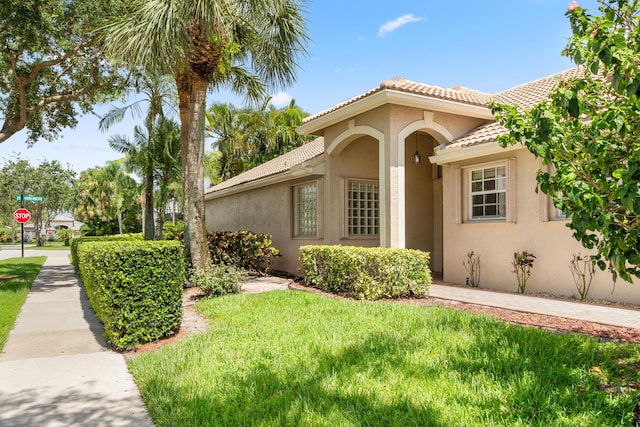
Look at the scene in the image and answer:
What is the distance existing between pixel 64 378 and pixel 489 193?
9.16m

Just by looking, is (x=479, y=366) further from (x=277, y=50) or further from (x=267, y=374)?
(x=277, y=50)

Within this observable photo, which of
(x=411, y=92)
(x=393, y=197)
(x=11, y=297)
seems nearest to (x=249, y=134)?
(x=11, y=297)

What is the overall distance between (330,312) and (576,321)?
149 inches

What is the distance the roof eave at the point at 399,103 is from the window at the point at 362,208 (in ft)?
7.32

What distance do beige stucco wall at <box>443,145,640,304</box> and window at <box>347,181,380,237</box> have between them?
280cm

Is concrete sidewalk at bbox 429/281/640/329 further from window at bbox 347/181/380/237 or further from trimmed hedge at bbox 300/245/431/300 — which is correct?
window at bbox 347/181/380/237

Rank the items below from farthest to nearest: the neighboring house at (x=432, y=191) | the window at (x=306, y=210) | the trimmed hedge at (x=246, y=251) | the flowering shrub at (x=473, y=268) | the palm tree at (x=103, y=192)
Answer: the palm tree at (x=103, y=192) → the trimmed hedge at (x=246, y=251) → the window at (x=306, y=210) → the flowering shrub at (x=473, y=268) → the neighboring house at (x=432, y=191)

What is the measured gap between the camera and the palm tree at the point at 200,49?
9414mm

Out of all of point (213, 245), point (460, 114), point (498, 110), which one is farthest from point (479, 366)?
point (213, 245)

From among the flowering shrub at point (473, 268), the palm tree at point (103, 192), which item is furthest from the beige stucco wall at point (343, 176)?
the palm tree at point (103, 192)

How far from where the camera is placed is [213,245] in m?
15.7

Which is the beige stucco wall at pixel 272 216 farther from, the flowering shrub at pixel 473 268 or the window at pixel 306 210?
the flowering shrub at pixel 473 268

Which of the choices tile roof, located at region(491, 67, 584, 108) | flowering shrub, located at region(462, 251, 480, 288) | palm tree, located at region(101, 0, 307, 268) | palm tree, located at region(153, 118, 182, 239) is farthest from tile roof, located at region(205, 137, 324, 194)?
tile roof, located at region(491, 67, 584, 108)

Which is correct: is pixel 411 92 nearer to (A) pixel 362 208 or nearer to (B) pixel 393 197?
(B) pixel 393 197
